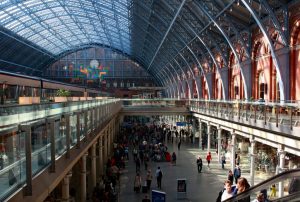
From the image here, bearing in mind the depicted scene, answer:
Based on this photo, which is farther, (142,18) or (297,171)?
(142,18)

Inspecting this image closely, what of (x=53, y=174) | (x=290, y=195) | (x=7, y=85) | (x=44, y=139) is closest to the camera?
(x=290, y=195)

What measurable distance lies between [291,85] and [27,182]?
1842 centimetres

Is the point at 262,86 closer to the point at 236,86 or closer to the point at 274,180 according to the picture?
the point at 236,86

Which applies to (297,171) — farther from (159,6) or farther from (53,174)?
(159,6)

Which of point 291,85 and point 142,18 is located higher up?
point 142,18

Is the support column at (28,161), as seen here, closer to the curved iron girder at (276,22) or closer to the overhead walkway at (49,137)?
the overhead walkway at (49,137)

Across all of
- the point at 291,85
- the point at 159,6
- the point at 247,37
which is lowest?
the point at 291,85

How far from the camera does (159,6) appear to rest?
35281mm

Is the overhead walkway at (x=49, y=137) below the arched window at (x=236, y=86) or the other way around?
below

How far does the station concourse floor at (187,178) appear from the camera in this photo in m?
20.0

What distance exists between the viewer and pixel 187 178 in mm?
24938

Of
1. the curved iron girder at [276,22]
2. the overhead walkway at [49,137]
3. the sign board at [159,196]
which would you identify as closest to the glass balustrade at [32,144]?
the overhead walkway at [49,137]

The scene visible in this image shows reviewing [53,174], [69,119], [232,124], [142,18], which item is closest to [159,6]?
[142,18]

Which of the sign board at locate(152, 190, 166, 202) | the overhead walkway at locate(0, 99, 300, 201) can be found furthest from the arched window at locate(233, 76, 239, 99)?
the sign board at locate(152, 190, 166, 202)
